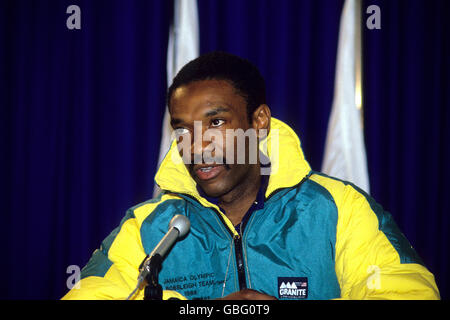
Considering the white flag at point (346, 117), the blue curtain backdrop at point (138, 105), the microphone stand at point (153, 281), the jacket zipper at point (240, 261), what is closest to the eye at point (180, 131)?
the jacket zipper at point (240, 261)

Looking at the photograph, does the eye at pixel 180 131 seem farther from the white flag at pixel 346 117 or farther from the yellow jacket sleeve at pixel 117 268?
the white flag at pixel 346 117

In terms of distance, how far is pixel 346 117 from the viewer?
6.21ft

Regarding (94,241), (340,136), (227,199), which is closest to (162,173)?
(227,199)

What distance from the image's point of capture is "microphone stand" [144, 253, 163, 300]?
68 centimetres

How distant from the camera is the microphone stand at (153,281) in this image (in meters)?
0.68

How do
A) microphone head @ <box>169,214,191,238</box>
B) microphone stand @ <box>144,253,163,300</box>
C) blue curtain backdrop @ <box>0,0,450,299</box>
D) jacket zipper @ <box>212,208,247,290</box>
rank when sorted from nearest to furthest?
microphone stand @ <box>144,253,163,300</box> → microphone head @ <box>169,214,191,238</box> → jacket zipper @ <box>212,208,247,290</box> → blue curtain backdrop @ <box>0,0,450,299</box>

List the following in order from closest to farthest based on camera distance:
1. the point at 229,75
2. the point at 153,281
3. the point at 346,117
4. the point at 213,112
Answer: the point at 153,281
the point at 213,112
the point at 229,75
the point at 346,117

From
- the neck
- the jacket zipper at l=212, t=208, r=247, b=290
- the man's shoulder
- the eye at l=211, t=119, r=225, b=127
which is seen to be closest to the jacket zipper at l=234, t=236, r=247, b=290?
the jacket zipper at l=212, t=208, r=247, b=290

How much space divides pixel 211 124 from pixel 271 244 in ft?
1.49

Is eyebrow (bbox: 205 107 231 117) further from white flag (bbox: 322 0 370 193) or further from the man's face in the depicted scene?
white flag (bbox: 322 0 370 193)

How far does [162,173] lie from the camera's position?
1.27 metres

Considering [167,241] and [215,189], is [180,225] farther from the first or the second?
[215,189]

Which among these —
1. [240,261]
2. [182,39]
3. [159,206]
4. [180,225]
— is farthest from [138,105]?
[180,225]

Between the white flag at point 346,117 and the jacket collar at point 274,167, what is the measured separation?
2.22 feet
